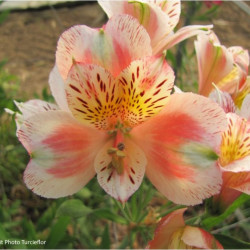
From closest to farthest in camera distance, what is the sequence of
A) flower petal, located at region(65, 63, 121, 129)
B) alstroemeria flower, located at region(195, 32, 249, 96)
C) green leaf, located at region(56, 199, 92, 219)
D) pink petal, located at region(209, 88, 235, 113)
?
flower petal, located at region(65, 63, 121, 129) → pink petal, located at region(209, 88, 235, 113) → alstroemeria flower, located at region(195, 32, 249, 96) → green leaf, located at region(56, 199, 92, 219)

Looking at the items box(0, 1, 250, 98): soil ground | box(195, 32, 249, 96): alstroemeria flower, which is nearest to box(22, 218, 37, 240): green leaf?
box(195, 32, 249, 96): alstroemeria flower

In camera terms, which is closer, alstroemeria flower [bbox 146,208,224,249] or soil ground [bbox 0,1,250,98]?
alstroemeria flower [bbox 146,208,224,249]

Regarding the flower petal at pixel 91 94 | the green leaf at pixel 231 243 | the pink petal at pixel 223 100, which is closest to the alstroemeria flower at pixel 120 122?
the flower petal at pixel 91 94

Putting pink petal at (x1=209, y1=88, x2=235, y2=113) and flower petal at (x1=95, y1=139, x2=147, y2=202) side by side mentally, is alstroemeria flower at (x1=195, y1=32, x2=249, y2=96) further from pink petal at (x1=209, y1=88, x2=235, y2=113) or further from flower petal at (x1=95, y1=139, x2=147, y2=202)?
flower petal at (x1=95, y1=139, x2=147, y2=202)

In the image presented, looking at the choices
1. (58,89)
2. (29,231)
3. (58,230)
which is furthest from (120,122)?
(29,231)

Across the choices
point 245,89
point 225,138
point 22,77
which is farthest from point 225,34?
point 225,138

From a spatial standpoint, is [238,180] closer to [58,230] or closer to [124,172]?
[124,172]
